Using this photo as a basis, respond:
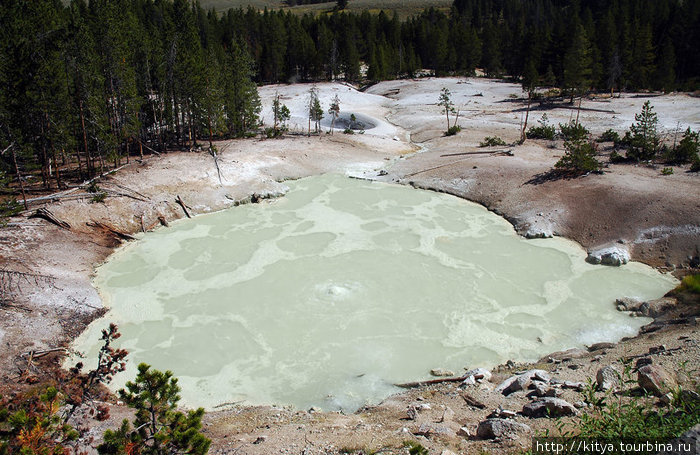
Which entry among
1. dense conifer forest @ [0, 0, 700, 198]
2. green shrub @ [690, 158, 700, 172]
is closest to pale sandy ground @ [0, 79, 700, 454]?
green shrub @ [690, 158, 700, 172]

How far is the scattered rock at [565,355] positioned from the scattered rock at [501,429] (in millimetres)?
5443

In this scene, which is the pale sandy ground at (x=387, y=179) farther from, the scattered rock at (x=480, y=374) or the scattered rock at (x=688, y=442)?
the scattered rock at (x=688, y=442)

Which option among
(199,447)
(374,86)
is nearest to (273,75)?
(374,86)

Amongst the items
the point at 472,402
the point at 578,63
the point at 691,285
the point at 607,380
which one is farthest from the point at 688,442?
the point at 578,63

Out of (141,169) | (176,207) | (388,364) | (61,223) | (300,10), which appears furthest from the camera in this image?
(300,10)

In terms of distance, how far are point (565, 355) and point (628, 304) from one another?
4808 mm

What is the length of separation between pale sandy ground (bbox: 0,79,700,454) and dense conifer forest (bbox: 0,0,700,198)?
12.6 feet

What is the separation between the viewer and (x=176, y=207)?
25.2m

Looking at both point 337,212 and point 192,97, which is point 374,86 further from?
point 337,212

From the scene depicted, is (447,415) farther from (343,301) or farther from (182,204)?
(182,204)

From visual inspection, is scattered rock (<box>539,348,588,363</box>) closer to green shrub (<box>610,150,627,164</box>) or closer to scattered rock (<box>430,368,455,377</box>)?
scattered rock (<box>430,368,455,377</box>)

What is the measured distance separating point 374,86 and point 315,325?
66220 mm

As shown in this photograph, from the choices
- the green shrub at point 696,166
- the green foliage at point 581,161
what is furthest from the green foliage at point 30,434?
the green shrub at point 696,166

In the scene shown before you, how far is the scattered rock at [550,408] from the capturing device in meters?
8.42
